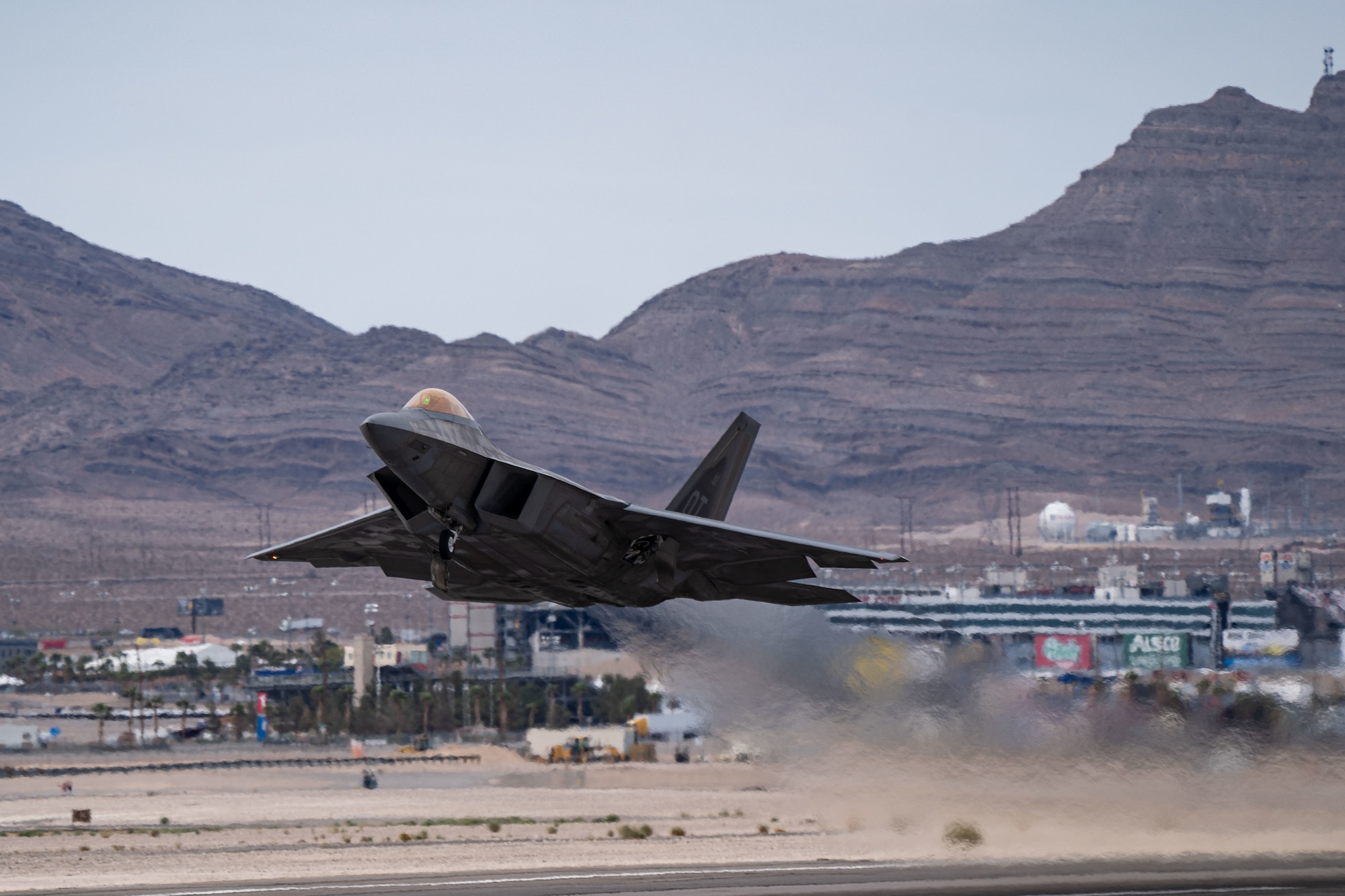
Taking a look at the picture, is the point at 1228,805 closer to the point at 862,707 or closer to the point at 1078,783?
the point at 1078,783

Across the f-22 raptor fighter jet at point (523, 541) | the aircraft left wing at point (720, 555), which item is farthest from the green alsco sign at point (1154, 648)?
the f-22 raptor fighter jet at point (523, 541)

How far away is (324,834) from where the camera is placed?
5638 cm

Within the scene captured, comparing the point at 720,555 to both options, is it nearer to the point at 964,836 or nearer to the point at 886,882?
the point at 886,882

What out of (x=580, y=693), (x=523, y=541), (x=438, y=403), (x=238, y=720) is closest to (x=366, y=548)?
(x=523, y=541)

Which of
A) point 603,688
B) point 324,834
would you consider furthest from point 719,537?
point 603,688

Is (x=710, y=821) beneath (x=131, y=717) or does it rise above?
beneath

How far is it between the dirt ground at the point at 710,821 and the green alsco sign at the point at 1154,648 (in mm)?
29786

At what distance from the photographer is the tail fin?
37.6m

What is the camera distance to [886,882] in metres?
36.5

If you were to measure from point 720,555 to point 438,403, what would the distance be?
6.61 m

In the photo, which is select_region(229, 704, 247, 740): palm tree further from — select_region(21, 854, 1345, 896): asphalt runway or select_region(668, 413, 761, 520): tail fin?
select_region(668, 413, 761, 520): tail fin

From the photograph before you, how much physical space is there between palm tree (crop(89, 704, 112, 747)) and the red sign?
183 feet

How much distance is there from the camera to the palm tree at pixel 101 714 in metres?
→ 107

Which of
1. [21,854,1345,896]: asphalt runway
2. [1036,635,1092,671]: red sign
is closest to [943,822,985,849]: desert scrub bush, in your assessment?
[21,854,1345,896]: asphalt runway
